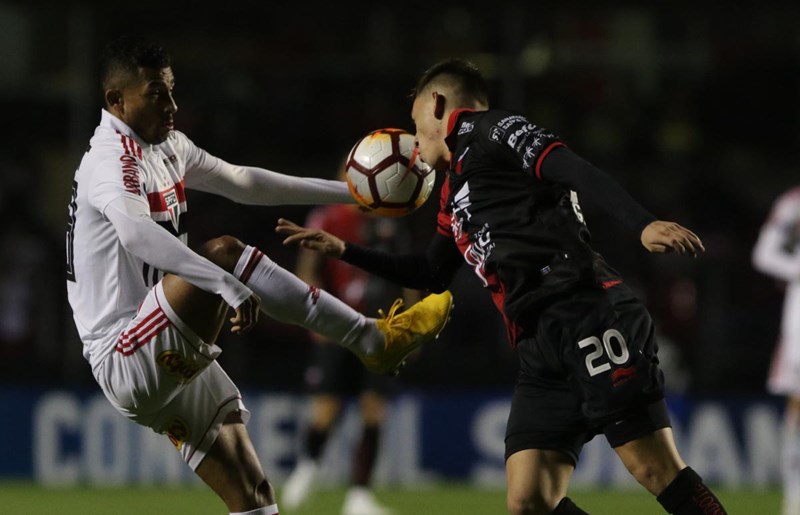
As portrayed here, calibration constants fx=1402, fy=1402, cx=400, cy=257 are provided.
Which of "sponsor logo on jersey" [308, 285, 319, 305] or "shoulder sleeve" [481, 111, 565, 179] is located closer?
"shoulder sleeve" [481, 111, 565, 179]

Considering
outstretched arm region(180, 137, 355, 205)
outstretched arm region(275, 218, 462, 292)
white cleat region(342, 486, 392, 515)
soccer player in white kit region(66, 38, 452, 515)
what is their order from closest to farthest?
soccer player in white kit region(66, 38, 452, 515), outstretched arm region(275, 218, 462, 292), outstretched arm region(180, 137, 355, 205), white cleat region(342, 486, 392, 515)

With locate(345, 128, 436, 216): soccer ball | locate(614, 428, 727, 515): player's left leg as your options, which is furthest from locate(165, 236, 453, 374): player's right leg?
locate(614, 428, 727, 515): player's left leg

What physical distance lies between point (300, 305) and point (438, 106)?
0.84m

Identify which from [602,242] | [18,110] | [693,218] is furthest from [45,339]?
[693,218]

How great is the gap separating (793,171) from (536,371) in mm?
9809

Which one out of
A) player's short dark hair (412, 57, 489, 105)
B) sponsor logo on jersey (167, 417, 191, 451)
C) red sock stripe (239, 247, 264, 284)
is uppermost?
player's short dark hair (412, 57, 489, 105)

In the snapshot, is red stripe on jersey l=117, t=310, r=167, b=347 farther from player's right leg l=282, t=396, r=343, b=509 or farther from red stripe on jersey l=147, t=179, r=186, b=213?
player's right leg l=282, t=396, r=343, b=509

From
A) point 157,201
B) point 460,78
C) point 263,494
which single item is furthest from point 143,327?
point 460,78

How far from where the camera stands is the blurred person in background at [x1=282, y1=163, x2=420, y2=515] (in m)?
8.70

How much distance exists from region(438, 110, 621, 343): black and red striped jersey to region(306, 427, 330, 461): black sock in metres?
4.59

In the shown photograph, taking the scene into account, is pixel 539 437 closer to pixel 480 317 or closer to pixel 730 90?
pixel 480 317

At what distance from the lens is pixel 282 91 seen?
13.6 meters

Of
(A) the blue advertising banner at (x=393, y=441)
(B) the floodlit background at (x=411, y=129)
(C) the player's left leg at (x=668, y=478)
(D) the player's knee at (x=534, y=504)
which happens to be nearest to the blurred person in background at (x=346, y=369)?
(A) the blue advertising banner at (x=393, y=441)

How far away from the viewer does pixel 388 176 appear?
5211mm
